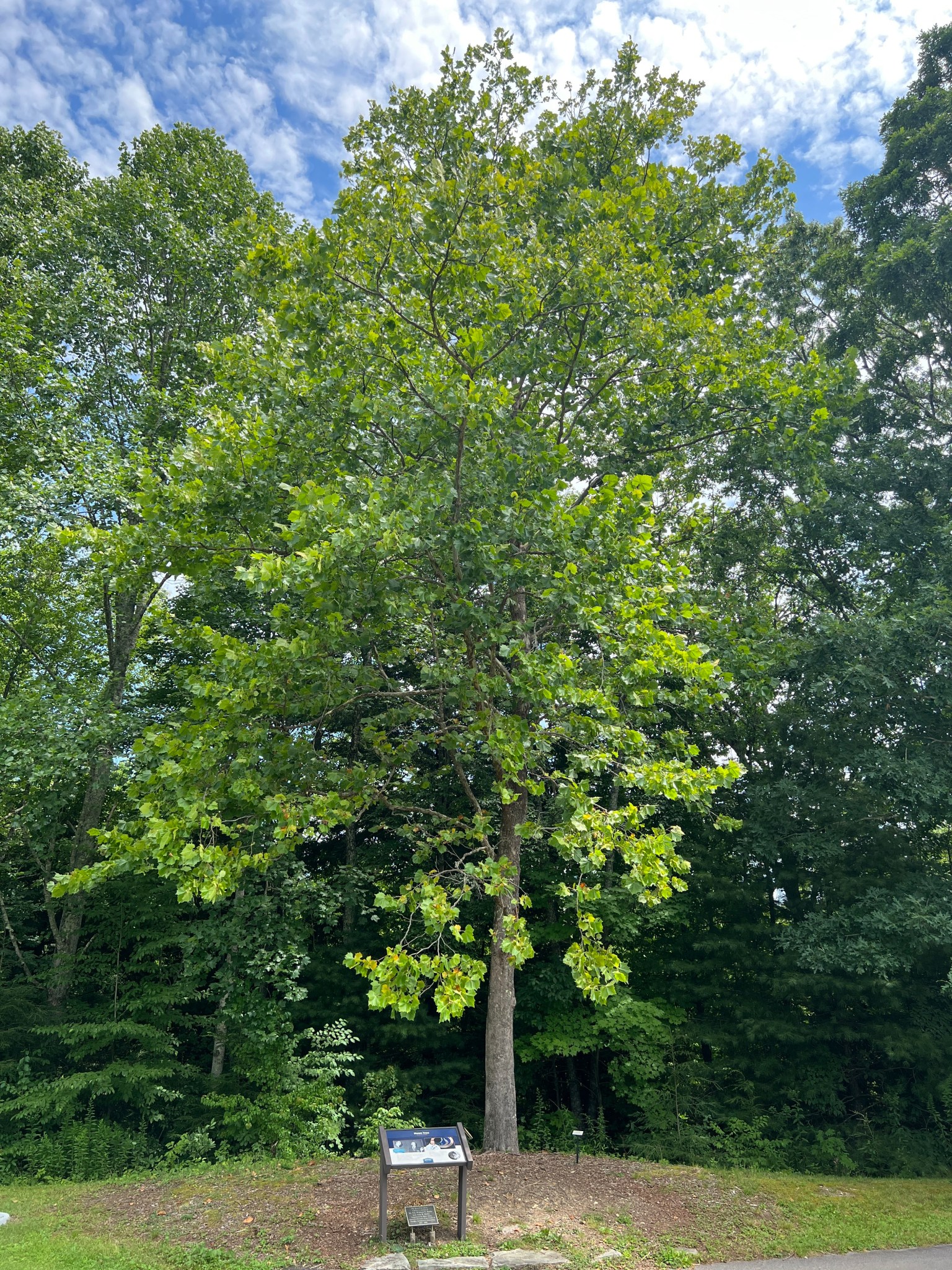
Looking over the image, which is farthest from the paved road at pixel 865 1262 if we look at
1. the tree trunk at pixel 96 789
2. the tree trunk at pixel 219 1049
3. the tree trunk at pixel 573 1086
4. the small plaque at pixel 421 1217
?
the tree trunk at pixel 96 789

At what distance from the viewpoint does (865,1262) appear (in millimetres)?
6020

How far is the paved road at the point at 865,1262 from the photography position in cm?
572

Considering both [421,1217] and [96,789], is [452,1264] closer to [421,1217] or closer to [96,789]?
[421,1217]

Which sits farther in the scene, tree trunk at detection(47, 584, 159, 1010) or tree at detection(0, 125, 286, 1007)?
tree trunk at detection(47, 584, 159, 1010)

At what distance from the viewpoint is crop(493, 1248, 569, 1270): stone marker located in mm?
5188

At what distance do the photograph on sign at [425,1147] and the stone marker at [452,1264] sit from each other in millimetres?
535

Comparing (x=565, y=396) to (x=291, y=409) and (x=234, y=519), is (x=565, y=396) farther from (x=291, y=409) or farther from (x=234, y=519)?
(x=234, y=519)

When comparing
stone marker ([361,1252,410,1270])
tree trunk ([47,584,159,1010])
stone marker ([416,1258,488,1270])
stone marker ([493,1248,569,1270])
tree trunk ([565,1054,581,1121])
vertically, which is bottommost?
stone marker ([493,1248,569,1270])

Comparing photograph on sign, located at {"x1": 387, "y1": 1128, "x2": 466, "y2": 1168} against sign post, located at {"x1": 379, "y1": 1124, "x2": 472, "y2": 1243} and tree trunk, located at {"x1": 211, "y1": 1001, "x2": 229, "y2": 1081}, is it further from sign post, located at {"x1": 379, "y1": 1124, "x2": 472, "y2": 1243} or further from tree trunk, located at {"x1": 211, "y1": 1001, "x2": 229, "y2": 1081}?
tree trunk, located at {"x1": 211, "y1": 1001, "x2": 229, "y2": 1081}

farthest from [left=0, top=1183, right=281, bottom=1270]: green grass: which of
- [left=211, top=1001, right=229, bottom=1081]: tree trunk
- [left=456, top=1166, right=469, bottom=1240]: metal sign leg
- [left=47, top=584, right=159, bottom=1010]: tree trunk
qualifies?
[left=211, top=1001, right=229, bottom=1081]: tree trunk

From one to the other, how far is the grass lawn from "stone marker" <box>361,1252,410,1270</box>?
121mm

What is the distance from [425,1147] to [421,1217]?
449 millimetres

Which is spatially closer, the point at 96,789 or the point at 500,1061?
the point at 500,1061

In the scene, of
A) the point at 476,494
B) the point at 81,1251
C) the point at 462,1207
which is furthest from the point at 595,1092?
the point at 476,494
